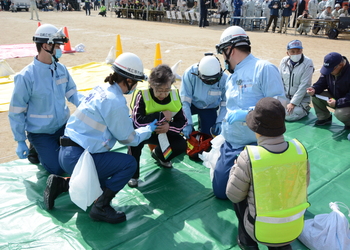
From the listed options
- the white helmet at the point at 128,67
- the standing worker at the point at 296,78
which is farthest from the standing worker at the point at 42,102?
the standing worker at the point at 296,78

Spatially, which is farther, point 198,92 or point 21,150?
point 198,92

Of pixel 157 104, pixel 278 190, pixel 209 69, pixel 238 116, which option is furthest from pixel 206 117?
pixel 278 190

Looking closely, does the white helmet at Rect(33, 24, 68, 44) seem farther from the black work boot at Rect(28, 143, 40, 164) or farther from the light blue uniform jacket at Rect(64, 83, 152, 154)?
the black work boot at Rect(28, 143, 40, 164)

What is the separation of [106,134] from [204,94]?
6.53 feet

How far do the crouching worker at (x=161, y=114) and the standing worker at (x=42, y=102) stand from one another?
931mm

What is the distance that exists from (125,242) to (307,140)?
3.32 m

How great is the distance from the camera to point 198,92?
4492 millimetres

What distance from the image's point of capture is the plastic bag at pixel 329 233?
2.53 metres

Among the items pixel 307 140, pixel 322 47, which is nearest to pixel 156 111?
pixel 307 140

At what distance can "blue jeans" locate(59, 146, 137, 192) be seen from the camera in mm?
2973

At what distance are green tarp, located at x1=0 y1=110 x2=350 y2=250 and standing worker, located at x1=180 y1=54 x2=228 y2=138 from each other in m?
0.74

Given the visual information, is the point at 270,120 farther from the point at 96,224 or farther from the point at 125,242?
the point at 96,224

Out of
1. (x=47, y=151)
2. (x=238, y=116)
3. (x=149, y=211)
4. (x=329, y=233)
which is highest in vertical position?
(x=238, y=116)

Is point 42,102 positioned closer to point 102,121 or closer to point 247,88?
point 102,121
